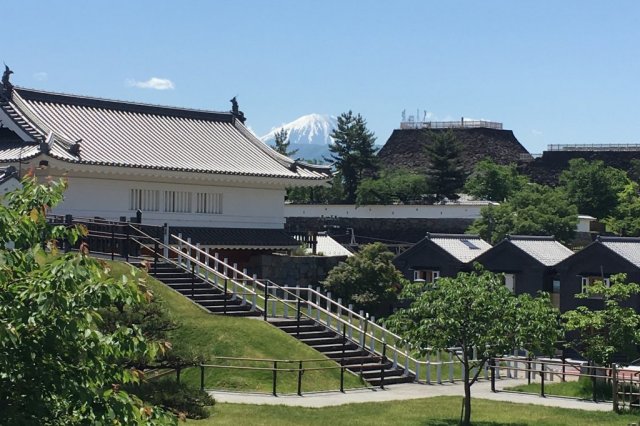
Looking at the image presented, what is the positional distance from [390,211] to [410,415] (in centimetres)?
4316

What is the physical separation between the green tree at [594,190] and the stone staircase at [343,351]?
44057mm

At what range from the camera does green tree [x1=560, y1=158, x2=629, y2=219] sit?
7138cm

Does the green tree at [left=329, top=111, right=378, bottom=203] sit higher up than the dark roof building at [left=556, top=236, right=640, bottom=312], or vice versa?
the green tree at [left=329, top=111, right=378, bottom=203]

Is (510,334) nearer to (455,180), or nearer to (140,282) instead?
(140,282)

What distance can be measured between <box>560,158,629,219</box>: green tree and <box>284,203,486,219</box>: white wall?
955 cm

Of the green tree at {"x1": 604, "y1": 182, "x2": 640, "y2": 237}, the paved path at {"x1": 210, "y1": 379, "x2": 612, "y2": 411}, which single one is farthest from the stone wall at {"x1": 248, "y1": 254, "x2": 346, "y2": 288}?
the green tree at {"x1": 604, "y1": 182, "x2": 640, "y2": 237}

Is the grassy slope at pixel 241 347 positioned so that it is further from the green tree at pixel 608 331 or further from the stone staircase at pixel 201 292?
the green tree at pixel 608 331

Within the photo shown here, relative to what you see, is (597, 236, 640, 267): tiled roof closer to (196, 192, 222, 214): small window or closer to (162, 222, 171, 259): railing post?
(196, 192, 222, 214): small window

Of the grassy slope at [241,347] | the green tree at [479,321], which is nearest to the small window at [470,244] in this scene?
the grassy slope at [241,347]

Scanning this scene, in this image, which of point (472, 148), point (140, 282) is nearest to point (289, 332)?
point (140, 282)

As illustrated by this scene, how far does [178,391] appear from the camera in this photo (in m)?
17.3

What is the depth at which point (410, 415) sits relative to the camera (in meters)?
23.4

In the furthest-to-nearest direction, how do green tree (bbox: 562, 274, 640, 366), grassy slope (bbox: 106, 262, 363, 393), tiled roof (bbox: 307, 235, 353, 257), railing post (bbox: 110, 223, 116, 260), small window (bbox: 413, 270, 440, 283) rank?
tiled roof (bbox: 307, 235, 353, 257) → small window (bbox: 413, 270, 440, 283) → railing post (bbox: 110, 223, 116, 260) → green tree (bbox: 562, 274, 640, 366) → grassy slope (bbox: 106, 262, 363, 393)

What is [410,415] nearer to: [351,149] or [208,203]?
[208,203]
